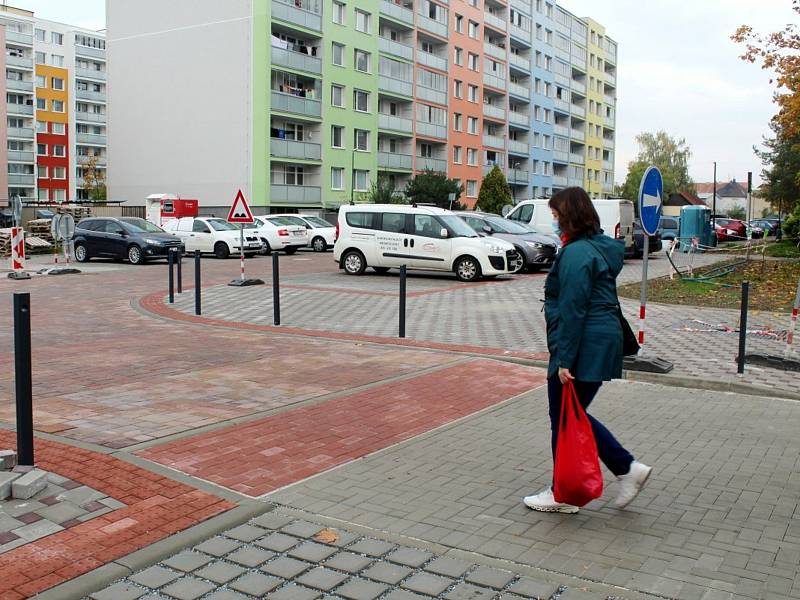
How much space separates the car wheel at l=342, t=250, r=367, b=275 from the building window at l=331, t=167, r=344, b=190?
105 feet

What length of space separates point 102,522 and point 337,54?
2123 inches

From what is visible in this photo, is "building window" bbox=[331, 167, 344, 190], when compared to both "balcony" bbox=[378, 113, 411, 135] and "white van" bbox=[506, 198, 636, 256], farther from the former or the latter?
"white van" bbox=[506, 198, 636, 256]

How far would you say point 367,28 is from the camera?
58.8m

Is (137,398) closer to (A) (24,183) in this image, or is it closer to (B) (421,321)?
(B) (421,321)

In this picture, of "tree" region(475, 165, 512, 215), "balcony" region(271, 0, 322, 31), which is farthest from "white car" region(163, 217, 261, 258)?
"tree" region(475, 165, 512, 215)

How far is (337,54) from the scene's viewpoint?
55656mm

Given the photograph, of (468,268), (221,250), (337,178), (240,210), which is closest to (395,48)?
(337,178)

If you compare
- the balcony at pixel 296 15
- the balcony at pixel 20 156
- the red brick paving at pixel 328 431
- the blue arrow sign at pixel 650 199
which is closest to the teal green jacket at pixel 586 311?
the red brick paving at pixel 328 431

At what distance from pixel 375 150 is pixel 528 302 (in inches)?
1738

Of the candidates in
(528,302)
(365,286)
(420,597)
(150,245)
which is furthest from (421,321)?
(150,245)

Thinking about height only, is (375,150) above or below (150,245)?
above

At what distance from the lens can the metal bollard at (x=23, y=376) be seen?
502 cm

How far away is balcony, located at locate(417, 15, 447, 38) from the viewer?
2542 inches

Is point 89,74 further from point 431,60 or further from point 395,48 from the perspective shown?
point 395,48
